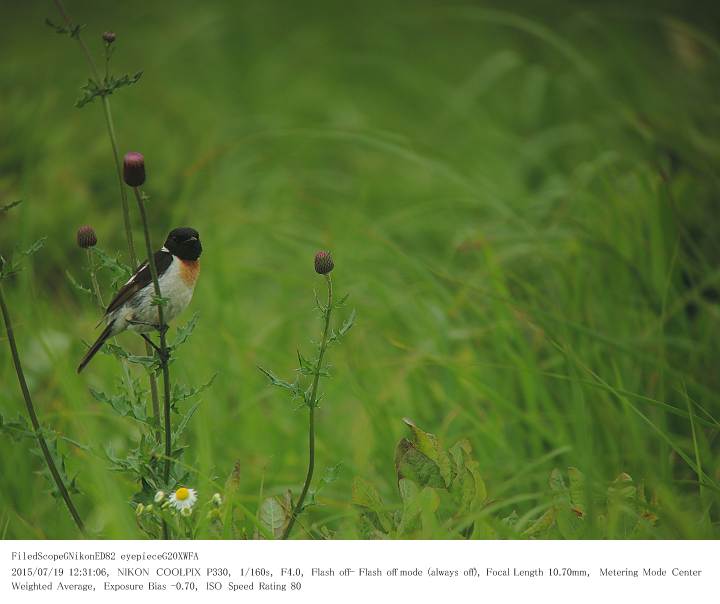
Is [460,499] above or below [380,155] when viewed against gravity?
above

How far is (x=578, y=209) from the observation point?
8.78 ft

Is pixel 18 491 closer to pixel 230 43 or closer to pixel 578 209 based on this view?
pixel 578 209

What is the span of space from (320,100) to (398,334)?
2.57 meters

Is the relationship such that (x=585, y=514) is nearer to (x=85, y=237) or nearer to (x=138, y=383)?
(x=138, y=383)

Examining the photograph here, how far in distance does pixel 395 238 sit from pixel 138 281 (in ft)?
6.86

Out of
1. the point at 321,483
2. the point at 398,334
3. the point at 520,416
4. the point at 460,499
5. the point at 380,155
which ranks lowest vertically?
the point at 380,155

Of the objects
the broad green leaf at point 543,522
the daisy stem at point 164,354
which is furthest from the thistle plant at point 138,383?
the broad green leaf at point 543,522

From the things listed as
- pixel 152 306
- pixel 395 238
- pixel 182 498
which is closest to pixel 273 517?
pixel 182 498

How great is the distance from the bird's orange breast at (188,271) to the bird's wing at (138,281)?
0.09 ft

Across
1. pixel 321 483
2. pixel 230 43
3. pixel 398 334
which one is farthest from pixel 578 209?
pixel 230 43

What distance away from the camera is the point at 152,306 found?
1.23 m

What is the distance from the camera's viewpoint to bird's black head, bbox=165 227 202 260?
48.7 inches

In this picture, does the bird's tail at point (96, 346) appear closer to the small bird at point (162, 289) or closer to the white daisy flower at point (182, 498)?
the small bird at point (162, 289)

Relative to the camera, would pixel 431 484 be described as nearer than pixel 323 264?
No
